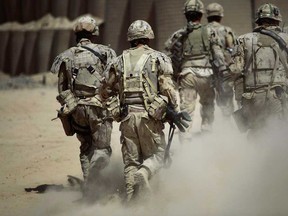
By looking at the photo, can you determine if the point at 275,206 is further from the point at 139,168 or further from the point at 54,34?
the point at 54,34

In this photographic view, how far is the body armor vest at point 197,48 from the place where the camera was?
8.60m

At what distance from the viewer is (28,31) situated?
2127cm

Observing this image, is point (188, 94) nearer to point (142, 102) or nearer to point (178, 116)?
point (178, 116)

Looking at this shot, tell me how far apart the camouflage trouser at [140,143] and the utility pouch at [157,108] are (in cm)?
7

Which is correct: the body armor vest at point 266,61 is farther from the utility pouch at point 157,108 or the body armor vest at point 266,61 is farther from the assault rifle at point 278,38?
the utility pouch at point 157,108

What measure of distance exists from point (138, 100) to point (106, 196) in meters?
1.25

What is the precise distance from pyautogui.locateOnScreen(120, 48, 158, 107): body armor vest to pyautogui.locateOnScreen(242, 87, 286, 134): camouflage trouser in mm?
1548

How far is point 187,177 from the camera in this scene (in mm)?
6465

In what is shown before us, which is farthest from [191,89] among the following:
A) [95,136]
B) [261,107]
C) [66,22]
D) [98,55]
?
[66,22]

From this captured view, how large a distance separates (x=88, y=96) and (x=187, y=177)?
4.82ft

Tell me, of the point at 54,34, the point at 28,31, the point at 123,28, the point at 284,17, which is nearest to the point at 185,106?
the point at 284,17

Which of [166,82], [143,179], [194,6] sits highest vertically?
[194,6]

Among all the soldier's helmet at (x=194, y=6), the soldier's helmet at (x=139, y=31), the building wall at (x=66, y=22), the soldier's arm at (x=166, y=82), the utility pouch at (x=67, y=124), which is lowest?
the utility pouch at (x=67, y=124)

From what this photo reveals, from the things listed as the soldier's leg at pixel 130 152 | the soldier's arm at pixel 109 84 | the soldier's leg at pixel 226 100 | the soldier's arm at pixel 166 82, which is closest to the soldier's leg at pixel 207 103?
the soldier's leg at pixel 226 100
